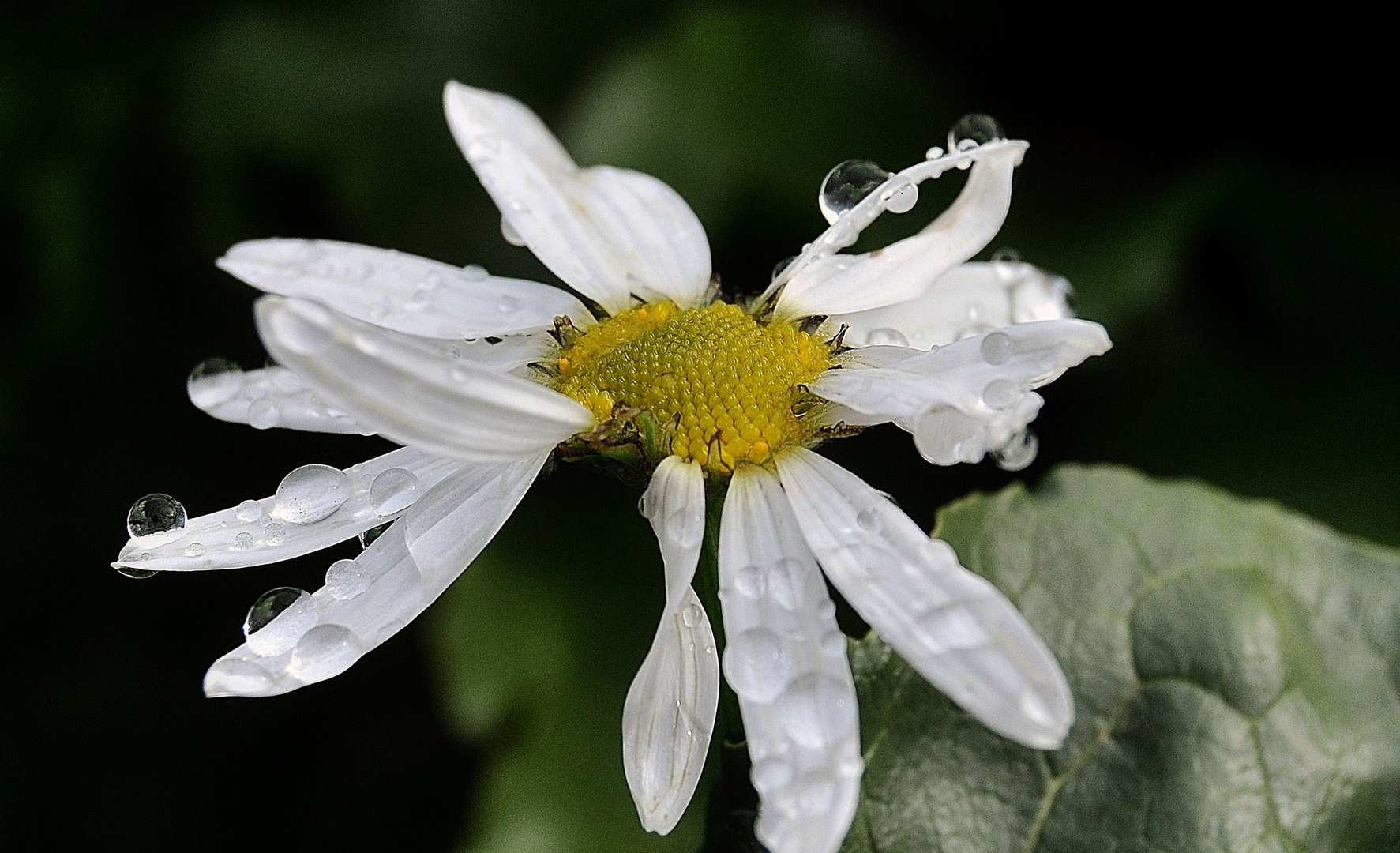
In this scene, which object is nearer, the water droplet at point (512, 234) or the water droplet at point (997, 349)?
the water droplet at point (997, 349)

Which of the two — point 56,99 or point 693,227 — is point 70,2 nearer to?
point 56,99

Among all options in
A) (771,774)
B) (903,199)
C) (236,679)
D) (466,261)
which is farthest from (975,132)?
(466,261)

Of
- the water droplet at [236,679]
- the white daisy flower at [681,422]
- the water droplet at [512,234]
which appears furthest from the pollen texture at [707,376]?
the water droplet at [236,679]

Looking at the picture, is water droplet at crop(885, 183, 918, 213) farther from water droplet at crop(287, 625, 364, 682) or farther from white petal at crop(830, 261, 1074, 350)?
water droplet at crop(287, 625, 364, 682)

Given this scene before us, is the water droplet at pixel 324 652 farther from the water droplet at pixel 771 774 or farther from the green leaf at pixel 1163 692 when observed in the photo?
the green leaf at pixel 1163 692

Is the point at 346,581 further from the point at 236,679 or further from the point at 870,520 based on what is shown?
the point at 870,520

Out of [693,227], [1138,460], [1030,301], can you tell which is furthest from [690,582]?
[1138,460]

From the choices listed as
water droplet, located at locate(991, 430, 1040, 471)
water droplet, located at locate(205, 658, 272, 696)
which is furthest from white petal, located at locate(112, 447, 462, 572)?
water droplet, located at locate(991, 430, 1040, 471)
